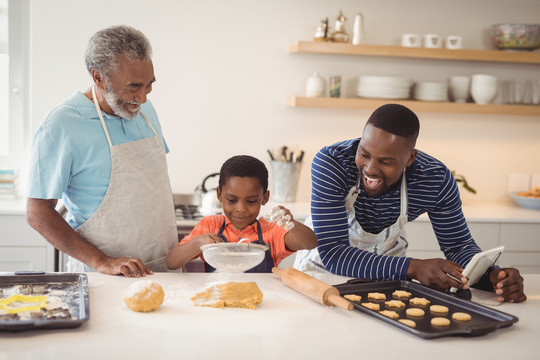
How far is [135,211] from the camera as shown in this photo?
1912mm

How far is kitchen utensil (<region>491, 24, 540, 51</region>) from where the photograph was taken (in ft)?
11.7

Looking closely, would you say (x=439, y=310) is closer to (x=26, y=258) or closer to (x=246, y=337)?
(x=246, y=337)

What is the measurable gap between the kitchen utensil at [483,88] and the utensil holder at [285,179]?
116 cm

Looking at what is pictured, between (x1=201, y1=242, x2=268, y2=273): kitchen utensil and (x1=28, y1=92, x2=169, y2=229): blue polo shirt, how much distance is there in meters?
0.45

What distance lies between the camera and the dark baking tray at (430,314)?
4.24 ft

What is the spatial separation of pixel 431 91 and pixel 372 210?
184cm

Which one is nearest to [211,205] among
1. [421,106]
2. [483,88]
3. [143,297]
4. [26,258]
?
[26,258]

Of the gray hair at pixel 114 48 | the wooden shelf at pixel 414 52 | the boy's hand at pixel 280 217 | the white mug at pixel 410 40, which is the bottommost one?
the boy's hand at pixel 280 217

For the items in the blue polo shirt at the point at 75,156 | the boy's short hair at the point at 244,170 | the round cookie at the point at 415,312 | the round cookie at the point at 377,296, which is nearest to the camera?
the round cookie at the point at 415,312

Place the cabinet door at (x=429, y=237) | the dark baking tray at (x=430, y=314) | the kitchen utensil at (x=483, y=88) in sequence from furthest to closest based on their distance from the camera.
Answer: the kitchen utensil at (x=483, y=88) < the cabinet door at (x=429, y=237) < the dark baking tray at (x=430, y=314)

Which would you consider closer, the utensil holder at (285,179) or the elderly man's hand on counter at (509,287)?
the elderly man's hand on counter at (509,287)

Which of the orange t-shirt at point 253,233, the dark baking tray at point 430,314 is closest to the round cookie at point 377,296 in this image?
the dark baking tray at point 430,314

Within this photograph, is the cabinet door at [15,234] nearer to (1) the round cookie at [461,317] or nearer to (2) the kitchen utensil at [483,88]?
(1) the round cookie at [461,317]

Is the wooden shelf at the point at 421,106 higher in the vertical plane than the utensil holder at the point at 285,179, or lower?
higher
